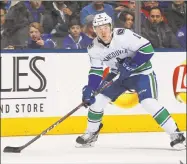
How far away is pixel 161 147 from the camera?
17.8ft

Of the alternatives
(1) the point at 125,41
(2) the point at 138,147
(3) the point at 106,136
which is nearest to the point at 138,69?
(1) the point at 125,41

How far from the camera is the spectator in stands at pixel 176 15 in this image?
6.38 m

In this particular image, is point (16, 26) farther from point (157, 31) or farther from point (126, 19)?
point (157, 31)

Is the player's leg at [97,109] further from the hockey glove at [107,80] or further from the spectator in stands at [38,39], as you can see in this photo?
the spectator in stands at [38,39]

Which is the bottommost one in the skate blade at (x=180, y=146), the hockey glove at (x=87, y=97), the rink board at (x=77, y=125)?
the rink board at (x=77, y=125)

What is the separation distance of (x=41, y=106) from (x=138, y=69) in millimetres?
1170

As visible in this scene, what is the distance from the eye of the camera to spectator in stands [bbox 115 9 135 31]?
6281mm

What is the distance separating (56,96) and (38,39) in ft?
1.73

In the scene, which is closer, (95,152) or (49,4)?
(95,152)

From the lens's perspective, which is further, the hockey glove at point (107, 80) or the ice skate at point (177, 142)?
the hockey glove at point (107, 80)

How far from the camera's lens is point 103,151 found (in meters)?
5.23

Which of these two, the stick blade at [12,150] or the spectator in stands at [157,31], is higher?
the spectator in stands at [157,31]

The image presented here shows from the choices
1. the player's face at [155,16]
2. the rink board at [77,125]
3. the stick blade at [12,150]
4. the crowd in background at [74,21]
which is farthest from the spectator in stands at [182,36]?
the stick blade at [12,150]

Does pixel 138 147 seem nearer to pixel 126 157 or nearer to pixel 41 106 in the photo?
pixel 126 157
